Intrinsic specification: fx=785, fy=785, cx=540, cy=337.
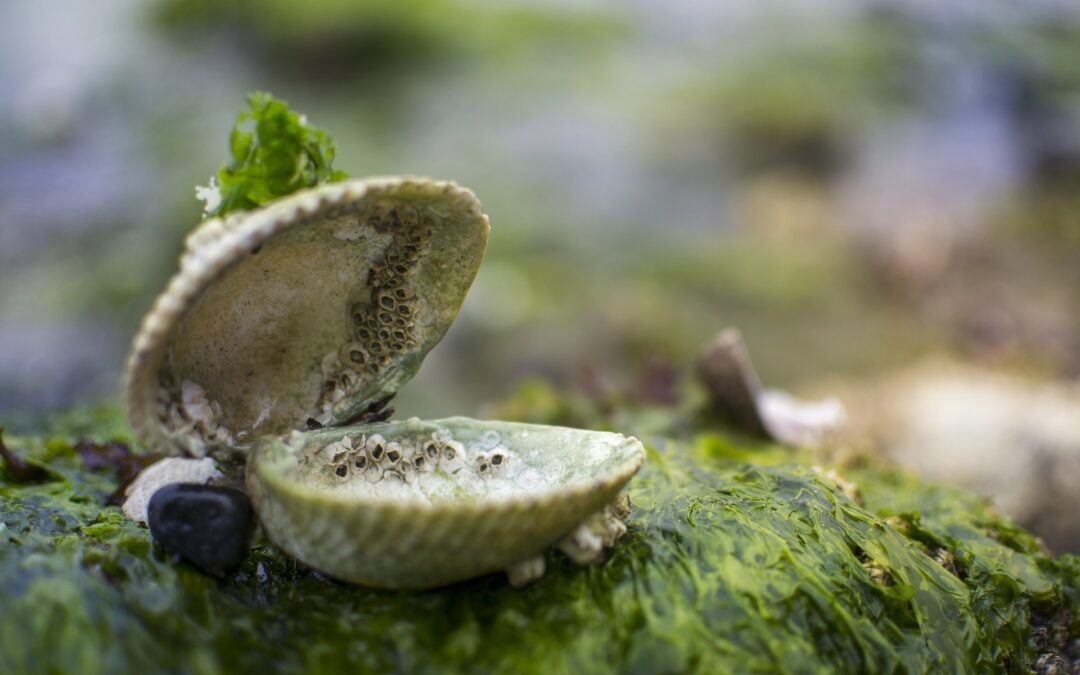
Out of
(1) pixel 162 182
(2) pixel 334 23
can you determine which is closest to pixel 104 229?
(1) pixel 162 182

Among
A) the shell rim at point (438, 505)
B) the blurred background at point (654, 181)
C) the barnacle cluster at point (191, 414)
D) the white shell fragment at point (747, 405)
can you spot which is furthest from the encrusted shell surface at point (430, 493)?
the blurred background at point (654, 181)

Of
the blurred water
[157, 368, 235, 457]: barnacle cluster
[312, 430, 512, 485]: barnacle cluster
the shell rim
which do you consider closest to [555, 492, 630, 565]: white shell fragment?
the shell rim

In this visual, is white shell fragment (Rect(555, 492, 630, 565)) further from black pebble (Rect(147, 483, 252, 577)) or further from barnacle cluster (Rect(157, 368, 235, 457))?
barnacle cluster (Rect(157, 368, 235, 457))

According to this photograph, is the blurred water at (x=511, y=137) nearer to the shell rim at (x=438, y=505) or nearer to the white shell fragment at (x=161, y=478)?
the white shell fragment at (x=161, y=478)

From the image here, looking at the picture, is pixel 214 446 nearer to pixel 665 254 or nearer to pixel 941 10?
pixel 665 254

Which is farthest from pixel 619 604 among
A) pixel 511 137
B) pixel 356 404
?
pixel 511 137

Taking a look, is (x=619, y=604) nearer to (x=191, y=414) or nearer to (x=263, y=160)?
(x=191, y=414)
